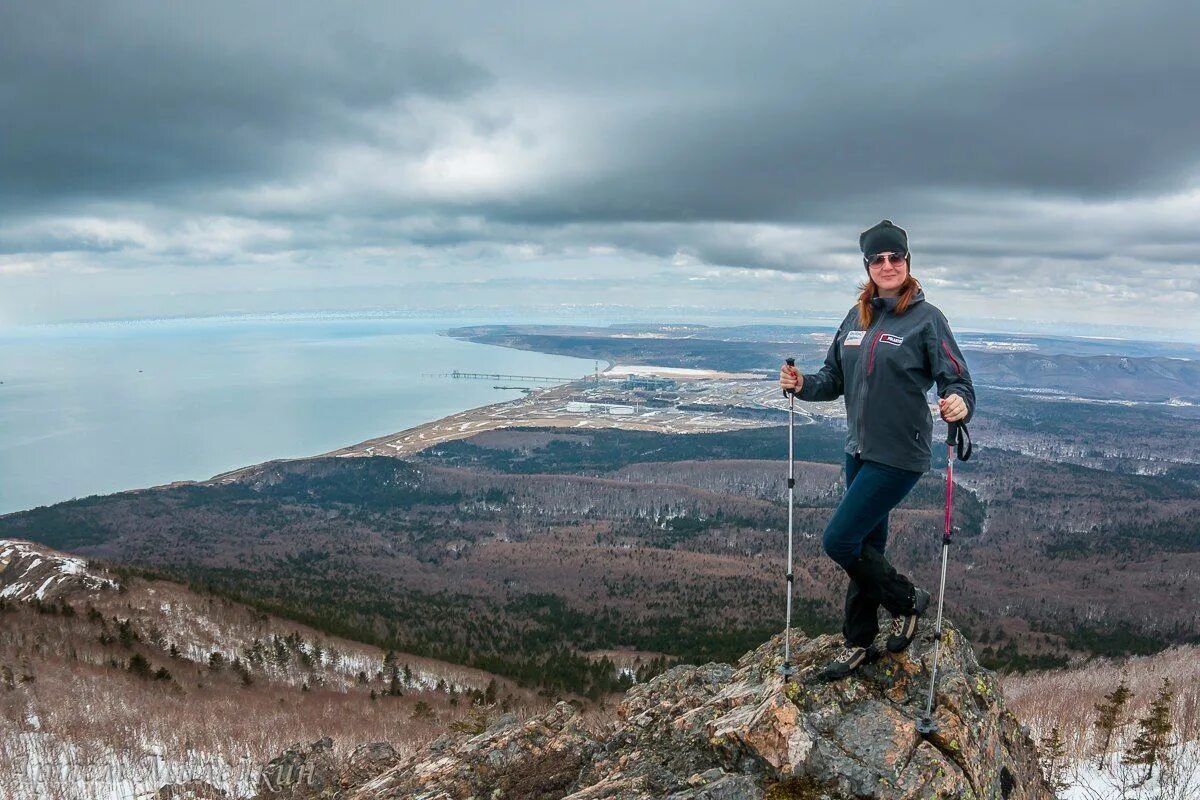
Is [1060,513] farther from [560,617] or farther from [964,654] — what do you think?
[964,654]

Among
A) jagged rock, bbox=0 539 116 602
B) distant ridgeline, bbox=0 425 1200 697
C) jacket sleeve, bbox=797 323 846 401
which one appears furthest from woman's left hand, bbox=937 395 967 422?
jagged rock, bbox=0 539 116 602

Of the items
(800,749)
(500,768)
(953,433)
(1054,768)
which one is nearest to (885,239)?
(953,433)

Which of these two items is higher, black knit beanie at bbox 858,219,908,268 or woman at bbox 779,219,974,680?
black knit beanie at bbox 858,219,908,268

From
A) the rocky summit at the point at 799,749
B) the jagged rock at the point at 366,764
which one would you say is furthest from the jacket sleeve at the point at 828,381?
the jagged rock at the point at 366,764

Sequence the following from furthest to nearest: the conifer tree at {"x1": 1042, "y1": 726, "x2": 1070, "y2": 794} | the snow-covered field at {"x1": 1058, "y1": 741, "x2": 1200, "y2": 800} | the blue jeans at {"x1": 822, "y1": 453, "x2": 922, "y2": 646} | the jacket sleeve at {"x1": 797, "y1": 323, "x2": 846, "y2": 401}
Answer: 1. the conifer tree at {"x1": 1042, "y1": 726, "x2": 1070, "y2": 794}
2. the snow-covered field at {"x1": 1058, "y1": 741, "x2": 1200, "y2": 800}
3. the jacket sleeve at {"x1": 797, "y1": 323, "x2": 846, "y2": 401}
4. the blue jeans at {"x1": 822, "y1": 453, "x2": 922, "y2": 646}

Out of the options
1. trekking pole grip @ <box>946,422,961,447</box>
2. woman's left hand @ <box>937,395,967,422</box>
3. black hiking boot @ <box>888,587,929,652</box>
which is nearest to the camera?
woman's left hand @ <box>937,395,967,422</box>

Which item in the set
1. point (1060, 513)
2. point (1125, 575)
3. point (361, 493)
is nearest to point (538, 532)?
point (361, 493)

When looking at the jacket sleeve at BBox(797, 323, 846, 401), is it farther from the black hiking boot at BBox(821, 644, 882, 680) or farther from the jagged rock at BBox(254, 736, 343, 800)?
the jagged rock at BBox(254, 736, 343, 800)

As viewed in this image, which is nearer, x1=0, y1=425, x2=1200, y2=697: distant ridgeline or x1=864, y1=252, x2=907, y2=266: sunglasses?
x1=864, y1=252, x2=907, y2=266: sunglasses
